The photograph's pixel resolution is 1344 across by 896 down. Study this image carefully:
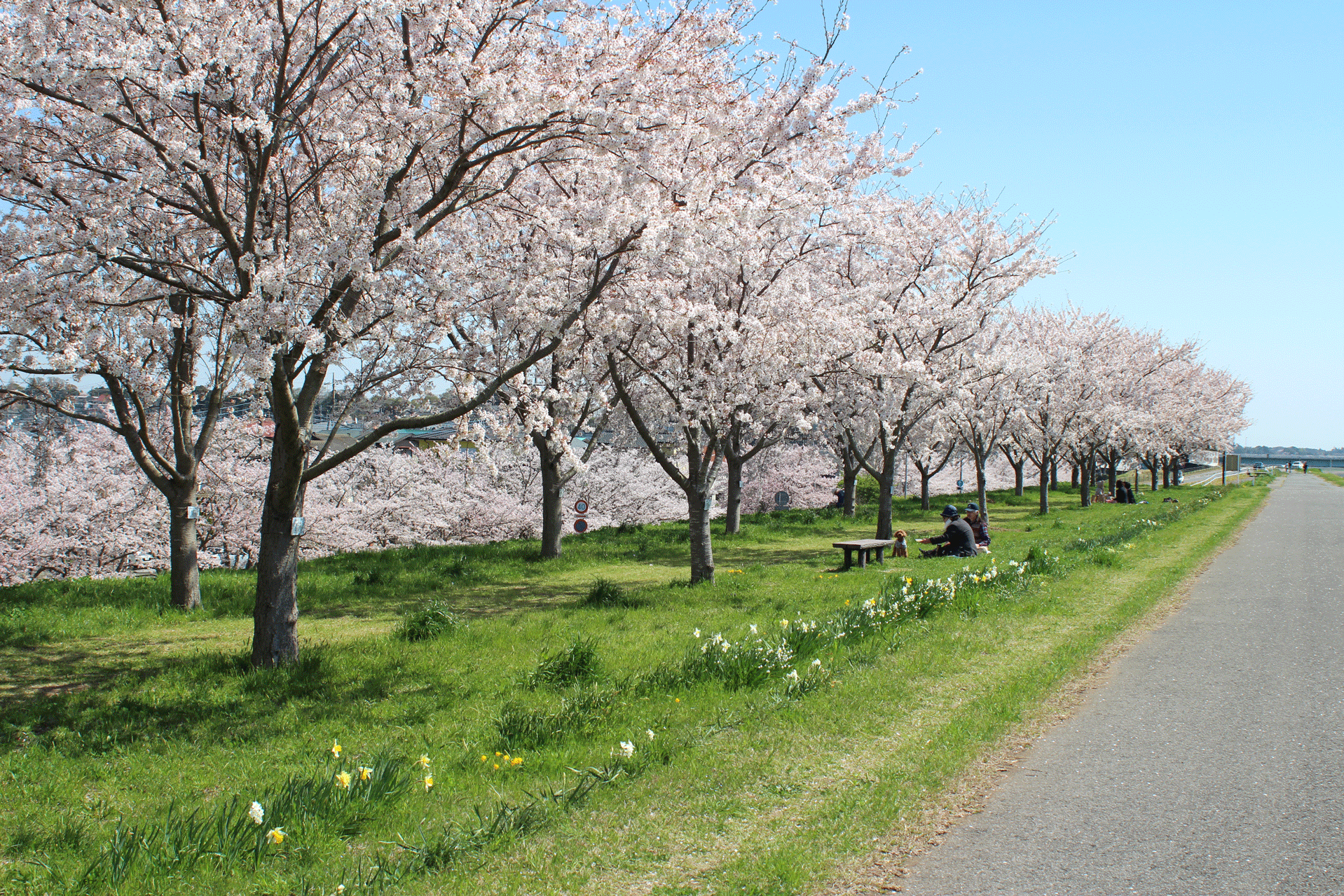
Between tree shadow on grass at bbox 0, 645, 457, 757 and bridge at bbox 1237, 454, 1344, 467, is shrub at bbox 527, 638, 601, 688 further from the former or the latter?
bridge at bbox 1237, 454, 1344, 467

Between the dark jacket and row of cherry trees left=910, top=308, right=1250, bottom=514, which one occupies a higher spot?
row of cherry trees left=910, top=308, right=1250, bottom=514

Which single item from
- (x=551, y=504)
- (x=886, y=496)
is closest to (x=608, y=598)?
(x=551, y=504)

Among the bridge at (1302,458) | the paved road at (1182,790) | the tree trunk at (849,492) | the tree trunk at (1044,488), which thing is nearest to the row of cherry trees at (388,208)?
the paved road at (1182,790)

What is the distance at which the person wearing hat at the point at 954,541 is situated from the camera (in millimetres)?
15398

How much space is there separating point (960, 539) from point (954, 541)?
0.48 feet

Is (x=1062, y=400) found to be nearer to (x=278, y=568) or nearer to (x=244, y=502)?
(x=244, y=502)

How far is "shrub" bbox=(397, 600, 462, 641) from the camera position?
9180 mm

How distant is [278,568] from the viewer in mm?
7875

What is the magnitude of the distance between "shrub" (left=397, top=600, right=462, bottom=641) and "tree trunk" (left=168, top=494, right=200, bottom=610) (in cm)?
353

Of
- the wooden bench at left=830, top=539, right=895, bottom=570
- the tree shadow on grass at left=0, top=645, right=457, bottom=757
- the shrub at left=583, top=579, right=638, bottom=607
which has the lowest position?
the tree shadow on grass at left=0, top=645, right=457, bottom=757

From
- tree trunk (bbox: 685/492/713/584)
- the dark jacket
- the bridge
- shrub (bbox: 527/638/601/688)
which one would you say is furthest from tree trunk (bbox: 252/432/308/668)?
the bridge

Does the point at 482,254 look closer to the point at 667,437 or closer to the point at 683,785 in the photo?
the point at 683,785

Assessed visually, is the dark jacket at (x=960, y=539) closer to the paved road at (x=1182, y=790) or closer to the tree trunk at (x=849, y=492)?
the paved road at (x=1182, y=790)

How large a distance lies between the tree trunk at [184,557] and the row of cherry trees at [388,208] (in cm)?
4
